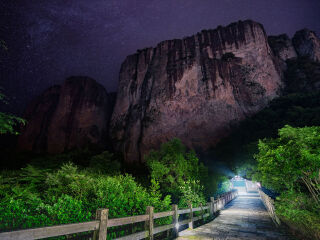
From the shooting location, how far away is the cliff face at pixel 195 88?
34844 millimetres

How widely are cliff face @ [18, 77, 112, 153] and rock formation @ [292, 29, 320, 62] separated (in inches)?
2305

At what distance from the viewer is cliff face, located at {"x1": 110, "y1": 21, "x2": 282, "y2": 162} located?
114 ft

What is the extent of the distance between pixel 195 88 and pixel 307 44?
39.7 metres

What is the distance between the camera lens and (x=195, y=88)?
36.7m

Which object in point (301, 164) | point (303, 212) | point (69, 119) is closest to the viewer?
point (301, 164)

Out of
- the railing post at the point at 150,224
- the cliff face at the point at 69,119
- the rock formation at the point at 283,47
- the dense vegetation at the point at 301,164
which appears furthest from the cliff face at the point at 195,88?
the railing post at the point at 150,224

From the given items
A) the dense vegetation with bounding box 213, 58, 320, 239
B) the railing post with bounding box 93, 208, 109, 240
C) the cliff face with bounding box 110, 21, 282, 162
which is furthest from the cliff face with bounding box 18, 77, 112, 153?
the railing post with bounding box 93, 208, 109, 240

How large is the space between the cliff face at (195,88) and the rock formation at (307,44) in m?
14.9

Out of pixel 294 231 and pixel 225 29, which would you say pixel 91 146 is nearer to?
pixel 294 231

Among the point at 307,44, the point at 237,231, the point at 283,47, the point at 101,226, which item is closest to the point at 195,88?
the point at 237,231

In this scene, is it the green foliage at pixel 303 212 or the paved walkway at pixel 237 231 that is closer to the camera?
the green foliage at pixel 303 212

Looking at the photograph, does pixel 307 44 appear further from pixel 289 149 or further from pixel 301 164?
pixel 301 164

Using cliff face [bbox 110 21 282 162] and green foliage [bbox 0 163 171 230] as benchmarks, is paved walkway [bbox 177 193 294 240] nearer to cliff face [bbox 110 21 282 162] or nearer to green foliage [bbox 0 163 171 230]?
green foliage [bbox 0 163 171 230]

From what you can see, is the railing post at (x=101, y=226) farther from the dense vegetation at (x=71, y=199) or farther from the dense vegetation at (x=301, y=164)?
the dense vegetation at (x=301, y=164)
